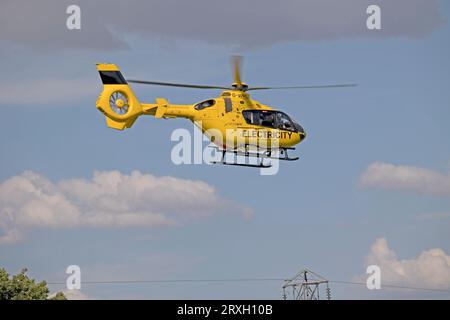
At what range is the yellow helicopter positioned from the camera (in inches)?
3177

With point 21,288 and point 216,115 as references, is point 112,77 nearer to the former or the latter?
point 216,115

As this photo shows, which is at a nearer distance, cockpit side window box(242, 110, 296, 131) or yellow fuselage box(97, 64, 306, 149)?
yellow fuselage box(97, 64, 306, 149)

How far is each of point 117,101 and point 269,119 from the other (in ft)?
38.7

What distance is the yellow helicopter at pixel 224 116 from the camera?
80.7 metres

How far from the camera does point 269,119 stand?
84562 millimetres

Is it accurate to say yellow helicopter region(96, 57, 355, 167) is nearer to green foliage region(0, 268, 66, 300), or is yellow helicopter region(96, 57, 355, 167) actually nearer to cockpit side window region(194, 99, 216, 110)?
cockpit side window region(194, 99, 216, 110)

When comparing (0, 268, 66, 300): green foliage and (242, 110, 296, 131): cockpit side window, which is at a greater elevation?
(242, 110, 296, 131): cockpit side window

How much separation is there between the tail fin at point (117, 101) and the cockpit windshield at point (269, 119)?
8.49 meters

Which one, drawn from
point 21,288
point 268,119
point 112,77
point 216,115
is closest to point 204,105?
point 216,115

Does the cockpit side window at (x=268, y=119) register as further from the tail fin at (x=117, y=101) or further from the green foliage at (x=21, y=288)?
the green foliage at (x=21, y=288)

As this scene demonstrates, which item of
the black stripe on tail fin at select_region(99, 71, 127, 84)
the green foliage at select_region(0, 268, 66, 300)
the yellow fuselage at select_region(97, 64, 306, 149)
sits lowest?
the green foliage at select_region(0, 268, 66, 300)

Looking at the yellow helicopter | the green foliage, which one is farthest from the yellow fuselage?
the green foliage

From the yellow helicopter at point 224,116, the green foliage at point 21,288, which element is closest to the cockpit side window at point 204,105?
the yellow helicopter at point 224,116
